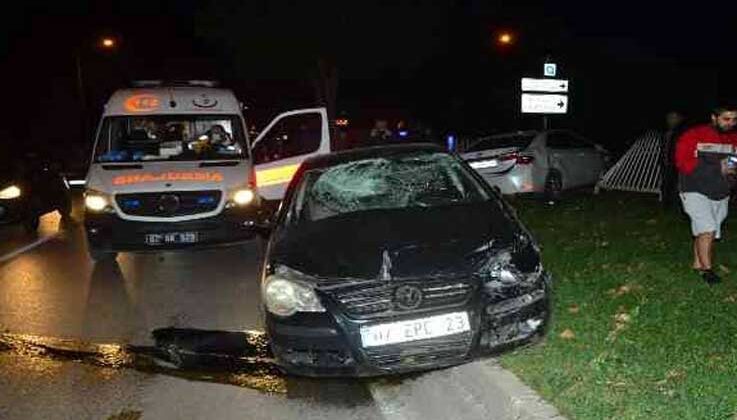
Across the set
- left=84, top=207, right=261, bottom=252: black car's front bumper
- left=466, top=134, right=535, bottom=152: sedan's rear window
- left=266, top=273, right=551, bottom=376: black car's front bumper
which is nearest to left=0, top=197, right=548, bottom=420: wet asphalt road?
left=266, top=273, right=551, bottom=376: black car's front bumper

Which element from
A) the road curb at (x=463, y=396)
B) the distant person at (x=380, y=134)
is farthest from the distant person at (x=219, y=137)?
the distant person at (x=380, y=134)

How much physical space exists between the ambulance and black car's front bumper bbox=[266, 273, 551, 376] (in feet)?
13.0

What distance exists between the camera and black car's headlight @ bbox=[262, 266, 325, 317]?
5055 millimetres

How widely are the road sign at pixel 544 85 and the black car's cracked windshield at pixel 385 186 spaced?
11573 millimetres

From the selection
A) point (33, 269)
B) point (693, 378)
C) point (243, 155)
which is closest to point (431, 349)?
point (693, 378)

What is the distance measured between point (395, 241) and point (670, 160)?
325 inches

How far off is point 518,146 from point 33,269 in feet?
26.3

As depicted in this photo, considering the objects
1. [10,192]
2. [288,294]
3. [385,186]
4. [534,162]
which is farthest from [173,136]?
[534,162]

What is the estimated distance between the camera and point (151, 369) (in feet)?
19.8

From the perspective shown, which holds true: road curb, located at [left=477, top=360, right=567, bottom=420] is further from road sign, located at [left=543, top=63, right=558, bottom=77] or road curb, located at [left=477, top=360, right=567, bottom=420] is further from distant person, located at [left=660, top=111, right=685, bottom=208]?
road sign, located at [left=543, top=63, right=558, bottom=77]

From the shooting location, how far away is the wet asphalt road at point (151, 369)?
16.8 ft

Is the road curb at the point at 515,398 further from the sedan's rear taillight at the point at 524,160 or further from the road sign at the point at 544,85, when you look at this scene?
the road sign at the point at 544,85

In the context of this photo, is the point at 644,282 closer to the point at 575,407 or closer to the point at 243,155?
the point at 575,407

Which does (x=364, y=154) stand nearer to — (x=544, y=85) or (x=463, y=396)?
(x=463, y=396)
